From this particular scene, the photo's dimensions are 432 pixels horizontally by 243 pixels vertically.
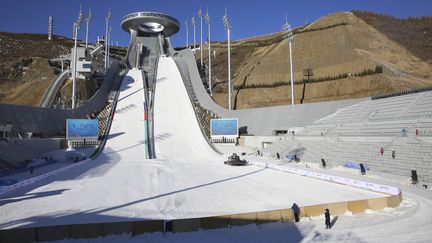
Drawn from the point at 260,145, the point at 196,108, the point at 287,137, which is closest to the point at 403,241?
the point at 287,137

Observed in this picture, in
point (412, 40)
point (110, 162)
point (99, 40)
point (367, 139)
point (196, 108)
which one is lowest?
point (110, 162)

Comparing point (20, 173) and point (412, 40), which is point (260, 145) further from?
point (412, 40)

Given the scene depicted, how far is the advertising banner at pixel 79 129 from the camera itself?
86.4ft

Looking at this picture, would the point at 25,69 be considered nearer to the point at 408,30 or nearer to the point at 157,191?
the point at 157,191

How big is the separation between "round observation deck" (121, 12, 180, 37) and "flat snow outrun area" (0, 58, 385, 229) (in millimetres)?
40673

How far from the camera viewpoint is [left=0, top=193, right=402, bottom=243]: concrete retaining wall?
7312 millimetres

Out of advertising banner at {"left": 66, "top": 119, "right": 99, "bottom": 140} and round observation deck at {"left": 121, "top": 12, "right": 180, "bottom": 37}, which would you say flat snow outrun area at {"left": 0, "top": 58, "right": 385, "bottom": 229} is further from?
round observation deck at {"left": 121, "top": 12, "right": 180, "bottom": 37}

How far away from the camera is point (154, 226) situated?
7.87 m

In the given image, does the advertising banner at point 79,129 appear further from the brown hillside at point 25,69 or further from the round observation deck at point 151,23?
the round observation deck at point 151,23

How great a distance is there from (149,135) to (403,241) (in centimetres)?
2438

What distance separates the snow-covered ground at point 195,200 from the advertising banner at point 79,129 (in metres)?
4.29

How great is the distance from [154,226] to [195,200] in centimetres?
313

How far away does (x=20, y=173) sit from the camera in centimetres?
1734

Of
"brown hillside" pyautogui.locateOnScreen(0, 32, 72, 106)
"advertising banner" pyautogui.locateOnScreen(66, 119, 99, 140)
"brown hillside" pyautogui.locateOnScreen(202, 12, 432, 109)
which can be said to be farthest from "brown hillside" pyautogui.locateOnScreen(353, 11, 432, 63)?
"brown hillside" pyautogui.locateOnScreen(0, 32, 72, 106)
